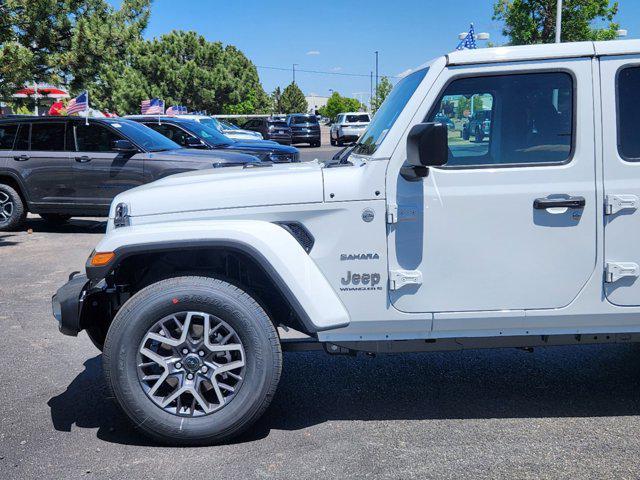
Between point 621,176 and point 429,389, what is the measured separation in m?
1.77

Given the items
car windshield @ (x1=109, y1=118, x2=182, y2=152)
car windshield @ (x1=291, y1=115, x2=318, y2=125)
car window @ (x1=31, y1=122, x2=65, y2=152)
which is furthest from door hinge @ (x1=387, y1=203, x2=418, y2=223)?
car windshield @ (x1=291, y1=115, x2=318, y2=125)

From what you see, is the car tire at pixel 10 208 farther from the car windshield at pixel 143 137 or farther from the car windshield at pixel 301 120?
the car windshield at pixel 301 120

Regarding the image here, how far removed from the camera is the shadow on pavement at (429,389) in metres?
4.10

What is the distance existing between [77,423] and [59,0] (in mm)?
14698

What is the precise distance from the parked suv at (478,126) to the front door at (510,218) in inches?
6.4

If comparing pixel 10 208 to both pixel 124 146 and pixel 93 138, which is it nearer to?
pixel 93 138

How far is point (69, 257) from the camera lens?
9141 millimetres

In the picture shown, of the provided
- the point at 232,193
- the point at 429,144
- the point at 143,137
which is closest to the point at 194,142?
the point at 143,137

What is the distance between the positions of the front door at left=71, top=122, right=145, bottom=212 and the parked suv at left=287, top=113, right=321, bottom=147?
28.3m

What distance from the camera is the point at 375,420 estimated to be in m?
4.05

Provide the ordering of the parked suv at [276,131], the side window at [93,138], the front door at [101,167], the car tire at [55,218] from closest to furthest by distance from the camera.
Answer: the front door at [101,167]
the side window at [93,138]
the car tire at [55,218]
the parked suv at [276,131]

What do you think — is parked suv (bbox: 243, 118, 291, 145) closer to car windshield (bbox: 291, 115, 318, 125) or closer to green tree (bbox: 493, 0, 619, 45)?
car windshield (bbox: 291, 115, 318, 125)

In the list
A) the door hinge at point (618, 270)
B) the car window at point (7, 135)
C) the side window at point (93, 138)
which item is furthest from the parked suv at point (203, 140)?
the door hinge at point (618, 270)

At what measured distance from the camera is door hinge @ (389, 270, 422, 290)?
3.64 m
